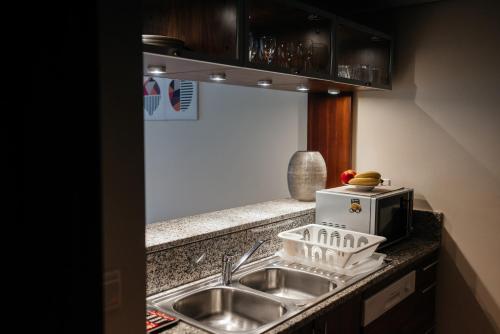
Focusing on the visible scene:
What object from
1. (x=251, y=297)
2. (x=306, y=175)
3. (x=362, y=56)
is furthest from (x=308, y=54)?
(x=251, y=297)

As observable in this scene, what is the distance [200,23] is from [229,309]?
112 cm

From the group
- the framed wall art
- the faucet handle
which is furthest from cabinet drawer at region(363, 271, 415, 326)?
the framed wall art

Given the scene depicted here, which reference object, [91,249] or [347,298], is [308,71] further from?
[91,249]

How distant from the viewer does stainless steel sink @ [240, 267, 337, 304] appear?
2.08 m

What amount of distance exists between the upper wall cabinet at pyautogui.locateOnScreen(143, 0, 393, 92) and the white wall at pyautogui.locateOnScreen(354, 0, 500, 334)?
0.70 ft

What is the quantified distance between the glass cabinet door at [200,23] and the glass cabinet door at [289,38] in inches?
Result: 3.5

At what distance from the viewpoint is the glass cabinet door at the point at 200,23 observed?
1754 mm

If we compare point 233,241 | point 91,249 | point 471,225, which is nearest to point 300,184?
point 233,241

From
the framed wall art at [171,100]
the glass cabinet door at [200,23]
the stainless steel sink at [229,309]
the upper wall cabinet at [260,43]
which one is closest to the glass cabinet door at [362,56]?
the upper wall cabinet at [260,43]

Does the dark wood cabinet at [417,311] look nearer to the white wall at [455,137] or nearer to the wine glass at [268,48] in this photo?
the white wall at [455,137]

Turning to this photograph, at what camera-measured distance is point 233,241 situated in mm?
2121

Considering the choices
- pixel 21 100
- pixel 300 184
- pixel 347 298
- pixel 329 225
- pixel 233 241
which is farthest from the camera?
pixel 300 184

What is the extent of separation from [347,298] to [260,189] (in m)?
2.09

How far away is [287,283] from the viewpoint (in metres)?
2.18
